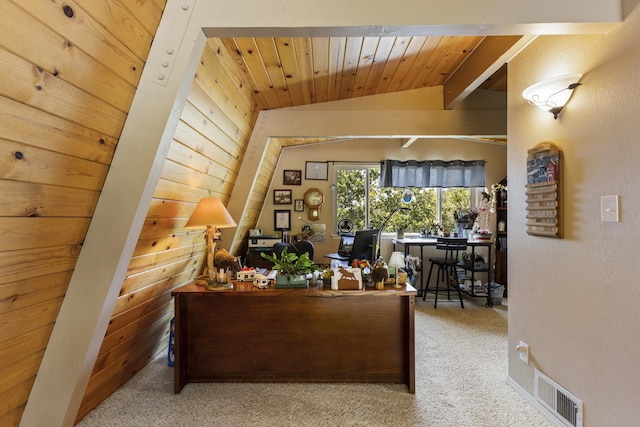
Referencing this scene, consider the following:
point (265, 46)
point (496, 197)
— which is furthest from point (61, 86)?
point (496, 197)

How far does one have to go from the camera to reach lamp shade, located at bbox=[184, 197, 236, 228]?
2.07 metres

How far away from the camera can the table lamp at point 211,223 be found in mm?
2076

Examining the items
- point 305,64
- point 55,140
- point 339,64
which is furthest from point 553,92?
point 55,140

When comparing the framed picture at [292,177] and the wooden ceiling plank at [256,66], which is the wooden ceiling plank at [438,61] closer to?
the wooden ceiling plank at [256,66]

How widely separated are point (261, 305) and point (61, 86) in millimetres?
1603

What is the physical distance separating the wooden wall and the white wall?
6.39ft

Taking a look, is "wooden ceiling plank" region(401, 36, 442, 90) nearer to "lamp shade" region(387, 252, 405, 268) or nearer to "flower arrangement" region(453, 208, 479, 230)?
"lamp shade" region(387, 252, 405, 268)

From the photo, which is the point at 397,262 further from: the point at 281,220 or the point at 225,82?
the point at 281,220

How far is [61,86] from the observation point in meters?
1.05

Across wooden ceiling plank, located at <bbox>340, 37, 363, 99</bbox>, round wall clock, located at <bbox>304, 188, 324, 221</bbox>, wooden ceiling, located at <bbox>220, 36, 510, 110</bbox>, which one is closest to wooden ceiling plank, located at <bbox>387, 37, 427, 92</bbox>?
wooden ceiling, located at <bbox>220, 36, 510, 110</bbox>

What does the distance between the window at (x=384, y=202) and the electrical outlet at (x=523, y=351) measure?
2687mm

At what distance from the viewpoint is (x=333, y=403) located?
195 centimetres

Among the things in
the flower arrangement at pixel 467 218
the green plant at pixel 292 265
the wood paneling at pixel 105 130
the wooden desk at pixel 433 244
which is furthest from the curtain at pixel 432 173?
the green plant at pixel 292 265

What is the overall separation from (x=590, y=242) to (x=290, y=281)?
67.1 inches
